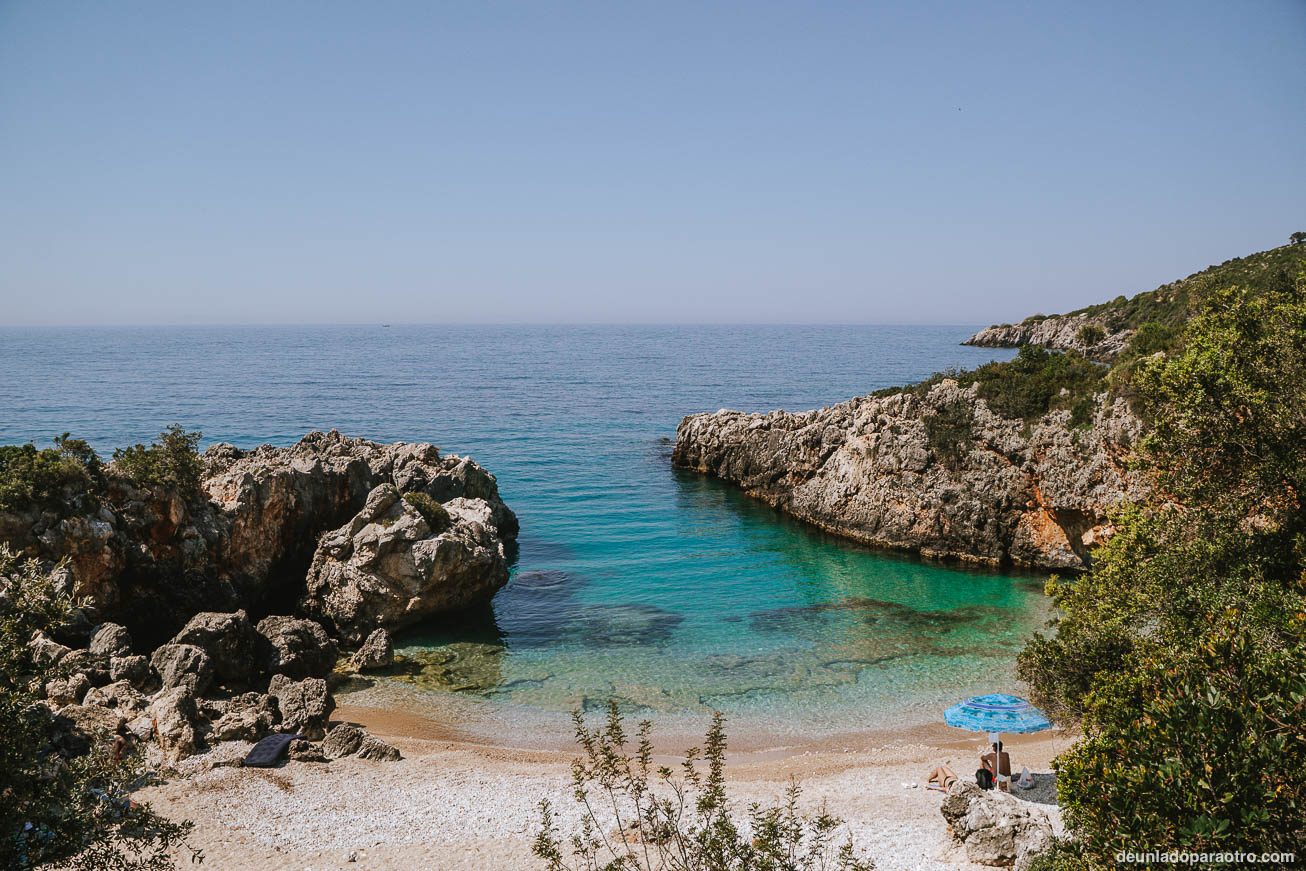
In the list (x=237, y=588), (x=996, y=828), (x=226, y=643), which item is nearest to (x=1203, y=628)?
(x=996, y=828)

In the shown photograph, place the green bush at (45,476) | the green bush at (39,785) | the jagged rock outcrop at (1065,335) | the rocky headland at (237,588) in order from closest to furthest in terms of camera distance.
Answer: the green bush at (39,785)
the rocky headland at (237,588)
the green bush at (45,476)
the jagged rock outcrop at (1065,335)

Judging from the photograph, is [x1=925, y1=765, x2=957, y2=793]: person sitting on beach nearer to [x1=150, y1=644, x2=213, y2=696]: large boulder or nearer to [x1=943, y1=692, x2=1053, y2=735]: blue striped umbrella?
[x1=943, y1=692, x2=1053, y2=735]: blue striped umbrella

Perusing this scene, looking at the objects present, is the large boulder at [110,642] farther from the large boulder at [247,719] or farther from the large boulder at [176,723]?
the large boulder at [247,719]

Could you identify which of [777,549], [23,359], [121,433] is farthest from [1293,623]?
[23,359]

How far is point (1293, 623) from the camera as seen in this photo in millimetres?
9945

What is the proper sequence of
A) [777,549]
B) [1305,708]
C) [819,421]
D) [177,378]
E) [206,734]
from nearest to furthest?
[1305,708] < [206,734] < [777,549] < [819,421] < [177,378]

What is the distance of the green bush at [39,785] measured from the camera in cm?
910

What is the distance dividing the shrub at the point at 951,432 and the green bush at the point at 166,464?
113 feet

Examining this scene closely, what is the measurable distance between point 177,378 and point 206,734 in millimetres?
116983

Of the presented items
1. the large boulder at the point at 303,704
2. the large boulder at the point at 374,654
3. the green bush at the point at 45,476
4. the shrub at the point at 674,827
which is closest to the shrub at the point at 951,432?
the shrub at the point at 674,827

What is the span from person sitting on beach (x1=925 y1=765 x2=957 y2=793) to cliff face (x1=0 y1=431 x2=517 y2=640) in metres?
19.1

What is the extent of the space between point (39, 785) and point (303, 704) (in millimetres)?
13734

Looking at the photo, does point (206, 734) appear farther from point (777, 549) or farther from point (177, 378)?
point (177, 378)

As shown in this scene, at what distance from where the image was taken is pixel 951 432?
42.2m
